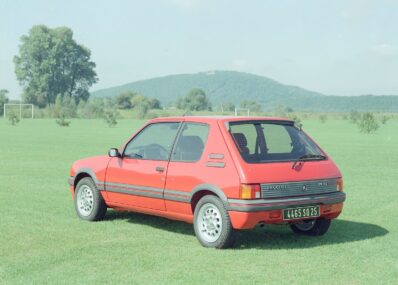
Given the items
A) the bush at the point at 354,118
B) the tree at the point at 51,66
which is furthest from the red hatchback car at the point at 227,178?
the tree at the point at 51,66

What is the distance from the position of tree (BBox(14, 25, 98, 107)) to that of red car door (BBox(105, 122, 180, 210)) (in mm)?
124394

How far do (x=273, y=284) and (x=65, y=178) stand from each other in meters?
10.3

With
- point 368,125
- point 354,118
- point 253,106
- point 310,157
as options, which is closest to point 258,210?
point 310,157

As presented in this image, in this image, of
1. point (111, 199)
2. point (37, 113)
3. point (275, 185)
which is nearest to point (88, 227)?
point (111, 199)

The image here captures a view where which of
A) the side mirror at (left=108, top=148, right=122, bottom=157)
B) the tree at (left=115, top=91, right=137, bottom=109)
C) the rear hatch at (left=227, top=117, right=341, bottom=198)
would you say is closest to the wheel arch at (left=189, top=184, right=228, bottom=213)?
the rear hatch at (left=227, top=117, right=341, bottom=198)

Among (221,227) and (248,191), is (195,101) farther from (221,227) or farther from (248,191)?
(248,191)

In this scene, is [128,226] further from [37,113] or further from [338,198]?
[37,113]

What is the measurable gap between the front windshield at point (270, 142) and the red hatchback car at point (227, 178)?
0.04 ft

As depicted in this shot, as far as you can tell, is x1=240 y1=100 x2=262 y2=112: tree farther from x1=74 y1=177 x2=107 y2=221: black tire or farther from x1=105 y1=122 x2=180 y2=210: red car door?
x1=105 y1=122 x2=180 y2=210: red car door

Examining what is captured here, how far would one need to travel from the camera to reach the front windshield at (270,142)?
332 inches

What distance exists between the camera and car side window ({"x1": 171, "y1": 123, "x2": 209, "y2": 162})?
860 centimetres

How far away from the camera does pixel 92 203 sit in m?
10.0

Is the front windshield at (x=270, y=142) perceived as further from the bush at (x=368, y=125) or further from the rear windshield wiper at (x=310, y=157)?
the bush at (x=368, y=125)

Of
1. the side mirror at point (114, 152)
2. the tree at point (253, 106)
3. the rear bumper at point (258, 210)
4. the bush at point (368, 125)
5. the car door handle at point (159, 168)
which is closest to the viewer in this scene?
the rear bumper at point (258, 210)
